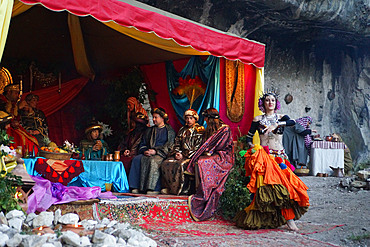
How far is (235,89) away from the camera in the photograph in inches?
311

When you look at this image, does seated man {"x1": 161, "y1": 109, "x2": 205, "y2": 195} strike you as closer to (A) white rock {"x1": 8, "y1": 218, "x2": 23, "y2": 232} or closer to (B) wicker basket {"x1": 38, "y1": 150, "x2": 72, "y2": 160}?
(B) wicker basket {"x1": 38, "y1": 150, "x2": 72, "y2": 160}

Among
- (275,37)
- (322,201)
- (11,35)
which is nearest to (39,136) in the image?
(11,35)

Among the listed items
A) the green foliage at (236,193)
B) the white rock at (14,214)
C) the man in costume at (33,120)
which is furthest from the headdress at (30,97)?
the white rock at (14,214)

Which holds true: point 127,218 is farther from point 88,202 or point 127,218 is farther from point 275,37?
point 275,37

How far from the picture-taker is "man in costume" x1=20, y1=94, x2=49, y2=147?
8.08m

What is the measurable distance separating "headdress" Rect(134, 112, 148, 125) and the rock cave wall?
451 centimetres

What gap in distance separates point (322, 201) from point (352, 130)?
7518 millimetres

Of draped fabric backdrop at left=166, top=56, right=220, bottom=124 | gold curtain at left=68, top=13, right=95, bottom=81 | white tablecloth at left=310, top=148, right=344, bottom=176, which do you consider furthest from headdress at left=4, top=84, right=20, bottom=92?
white tablecloth at left=310, top=148, right=344, bottom=176

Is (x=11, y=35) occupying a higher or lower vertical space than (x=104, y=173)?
higher

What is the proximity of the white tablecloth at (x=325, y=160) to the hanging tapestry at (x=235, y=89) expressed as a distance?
5124mm

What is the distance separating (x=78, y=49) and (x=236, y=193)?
4078mm

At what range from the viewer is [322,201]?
9242 millimetres

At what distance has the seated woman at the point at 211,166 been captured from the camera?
21.5 ft

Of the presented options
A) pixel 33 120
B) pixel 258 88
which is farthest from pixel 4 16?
pixel 258 88
